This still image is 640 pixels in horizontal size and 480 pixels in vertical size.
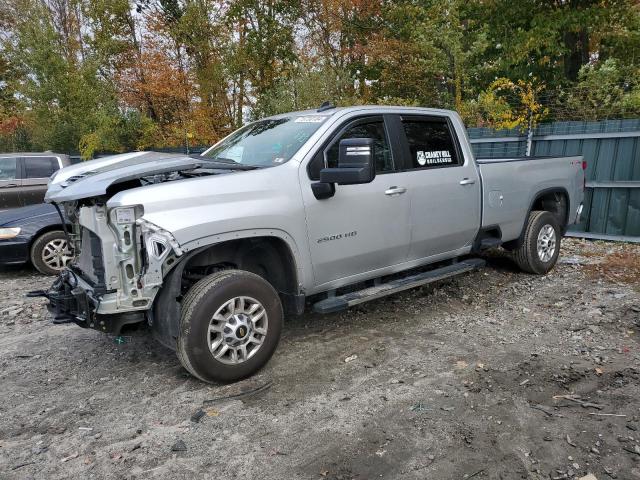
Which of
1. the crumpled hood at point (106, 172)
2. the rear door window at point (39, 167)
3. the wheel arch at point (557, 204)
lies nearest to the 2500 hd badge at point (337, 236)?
the crumpled hood at point (106, 172)

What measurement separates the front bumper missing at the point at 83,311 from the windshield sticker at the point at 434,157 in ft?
9.60

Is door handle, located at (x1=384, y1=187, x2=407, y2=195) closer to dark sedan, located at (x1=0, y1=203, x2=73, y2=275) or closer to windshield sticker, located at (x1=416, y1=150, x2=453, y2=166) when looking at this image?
→ windshield sticker, located at (x1=416, y1=150, x2=453, y2=166)

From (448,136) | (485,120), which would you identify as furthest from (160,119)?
(448,136)

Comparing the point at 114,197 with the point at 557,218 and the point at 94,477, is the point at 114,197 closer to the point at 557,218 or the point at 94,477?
the point at 94,477

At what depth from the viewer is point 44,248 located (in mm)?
7199

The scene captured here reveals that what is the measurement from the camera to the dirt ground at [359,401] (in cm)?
288

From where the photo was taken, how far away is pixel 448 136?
17.7 feet

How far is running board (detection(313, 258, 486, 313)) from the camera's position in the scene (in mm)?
4176

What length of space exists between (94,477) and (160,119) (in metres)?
16.2

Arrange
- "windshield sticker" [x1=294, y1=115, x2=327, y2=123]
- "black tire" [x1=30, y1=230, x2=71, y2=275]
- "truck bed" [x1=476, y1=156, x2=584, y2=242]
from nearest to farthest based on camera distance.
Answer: "windshield sticker" [x1=294, y1=115, x2=327, y2=123], "truck bed" [x1=476, y1=156, x2=584, y2=242], "black tire" [x1=30, y1=230, x2=71, y2=275]

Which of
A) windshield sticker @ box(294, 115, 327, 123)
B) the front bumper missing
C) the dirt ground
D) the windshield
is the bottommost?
the dirt ground

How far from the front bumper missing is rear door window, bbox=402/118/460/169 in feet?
9.38

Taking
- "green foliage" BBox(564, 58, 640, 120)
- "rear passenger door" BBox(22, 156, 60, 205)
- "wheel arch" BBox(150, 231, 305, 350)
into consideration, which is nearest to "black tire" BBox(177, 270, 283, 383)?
"wheel arch" BBox(150, 231, 305, 350)

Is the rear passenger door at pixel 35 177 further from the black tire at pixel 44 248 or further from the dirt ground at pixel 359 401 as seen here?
the dirt ground at pixel 359 401
